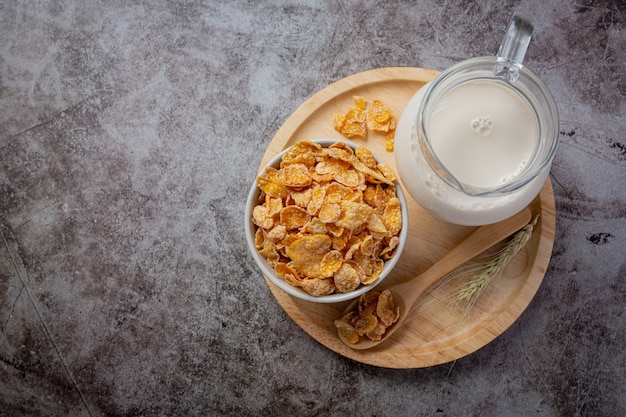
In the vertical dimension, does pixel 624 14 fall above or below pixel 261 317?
above

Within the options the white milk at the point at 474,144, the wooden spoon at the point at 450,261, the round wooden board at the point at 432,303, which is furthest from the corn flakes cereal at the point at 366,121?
the wooden spoon at the point at 450,261

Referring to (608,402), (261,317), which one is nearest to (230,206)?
(261,317)

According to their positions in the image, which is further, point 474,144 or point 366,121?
point 366,121

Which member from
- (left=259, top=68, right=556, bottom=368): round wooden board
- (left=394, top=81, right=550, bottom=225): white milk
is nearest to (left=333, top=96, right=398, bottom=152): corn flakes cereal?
Result: (left=259, top=68, right=556, bottom=368): round wooden board

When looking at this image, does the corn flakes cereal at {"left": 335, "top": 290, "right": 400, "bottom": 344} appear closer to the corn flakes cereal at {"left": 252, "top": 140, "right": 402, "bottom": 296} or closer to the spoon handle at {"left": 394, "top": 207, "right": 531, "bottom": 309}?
the spoon handle at {"left": 394, "top": 207, "right": 531, "bottom": 309}

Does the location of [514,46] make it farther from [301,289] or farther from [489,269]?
[301,289]

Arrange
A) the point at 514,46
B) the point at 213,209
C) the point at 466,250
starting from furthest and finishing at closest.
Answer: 1. the point at 213,209
2. the point at 466,250
3. the point at 514,46

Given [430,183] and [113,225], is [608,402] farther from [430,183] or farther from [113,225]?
[113,225]

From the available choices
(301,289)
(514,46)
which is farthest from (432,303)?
(514,46)
